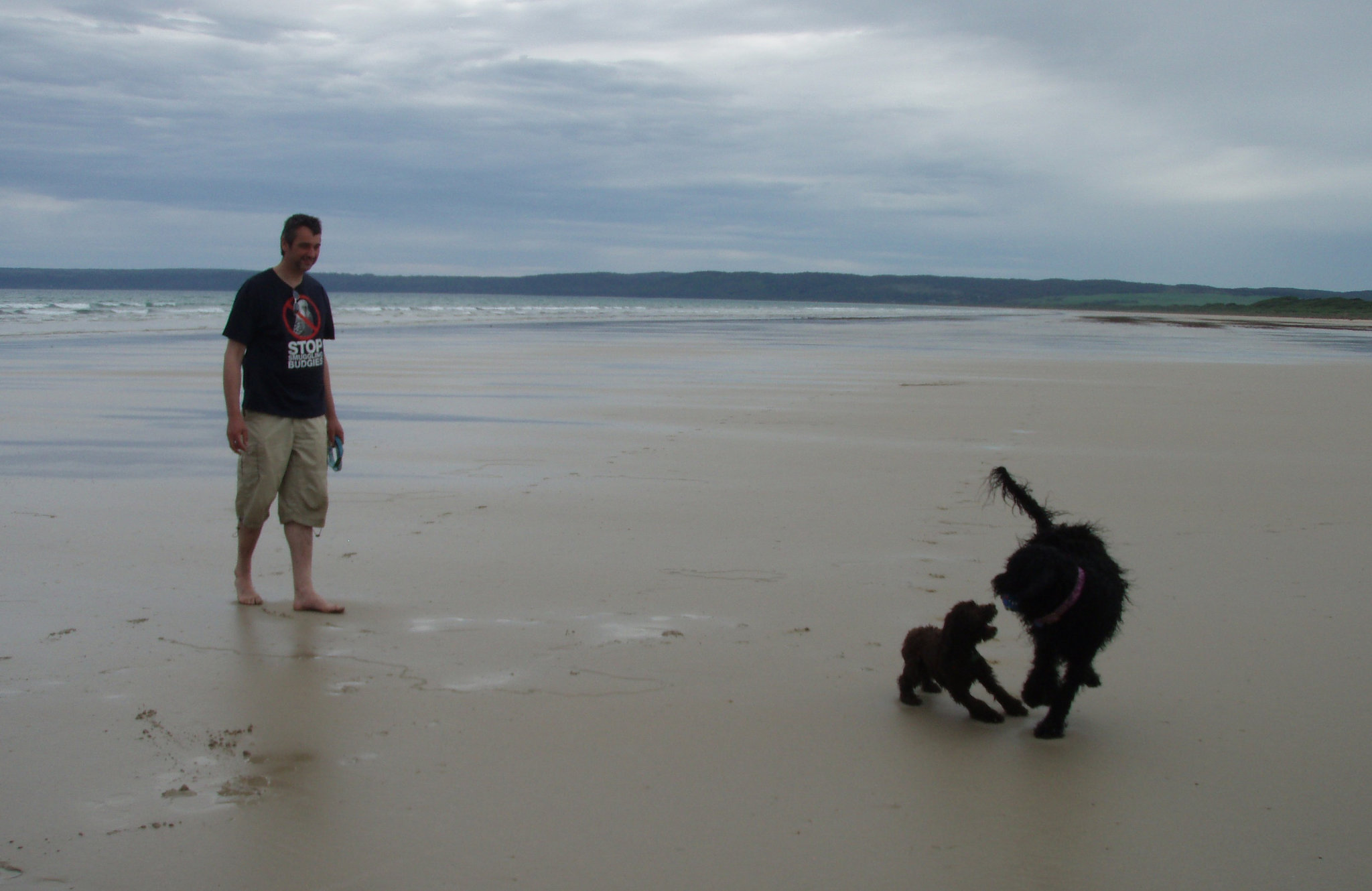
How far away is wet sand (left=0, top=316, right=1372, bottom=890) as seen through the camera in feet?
8.60

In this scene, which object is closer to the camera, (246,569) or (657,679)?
(657,679)

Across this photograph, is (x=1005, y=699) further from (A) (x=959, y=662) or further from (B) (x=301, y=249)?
(B) (x=301, y=249)

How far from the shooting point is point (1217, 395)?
1349 centimetres

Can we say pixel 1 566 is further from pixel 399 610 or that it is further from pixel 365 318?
pixel 365 318

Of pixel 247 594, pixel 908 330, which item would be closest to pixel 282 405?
pixel 247 594

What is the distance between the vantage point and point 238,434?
439 cm

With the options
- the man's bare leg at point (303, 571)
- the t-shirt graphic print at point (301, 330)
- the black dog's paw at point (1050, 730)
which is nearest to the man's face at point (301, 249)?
the t-shirt graphic print at point (301, 330)

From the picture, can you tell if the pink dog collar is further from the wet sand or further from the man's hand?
the man's hand

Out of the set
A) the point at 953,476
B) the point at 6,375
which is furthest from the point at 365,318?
the point at 953,476

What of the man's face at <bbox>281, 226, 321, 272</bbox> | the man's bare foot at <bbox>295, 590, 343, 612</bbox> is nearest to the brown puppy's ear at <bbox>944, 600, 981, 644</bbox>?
the man's bare foot at <bbox>295, 590, 343, 612</bbox>

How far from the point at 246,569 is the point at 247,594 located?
0.33ft

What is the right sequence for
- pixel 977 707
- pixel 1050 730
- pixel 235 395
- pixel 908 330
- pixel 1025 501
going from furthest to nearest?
pixel 908 330 → pixel 235 395 → pixel 1025 501 → pixel 977 707 → pixel 1050 730

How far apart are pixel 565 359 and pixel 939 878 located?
17716 mm

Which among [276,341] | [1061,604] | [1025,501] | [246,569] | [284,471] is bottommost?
[246,569]
